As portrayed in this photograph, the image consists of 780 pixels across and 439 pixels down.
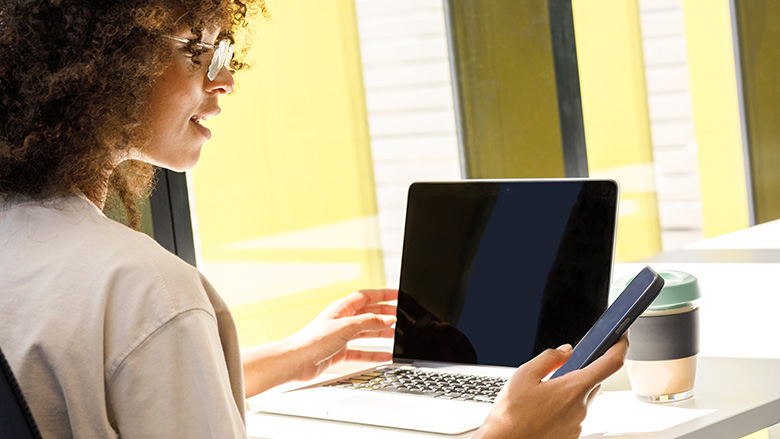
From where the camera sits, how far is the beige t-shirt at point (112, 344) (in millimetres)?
713

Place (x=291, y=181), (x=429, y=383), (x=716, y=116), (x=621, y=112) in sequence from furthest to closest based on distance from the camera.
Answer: (x=716, y=116) < (x=621, y=112) < (x=291, y=181) < (x=429, y=383)

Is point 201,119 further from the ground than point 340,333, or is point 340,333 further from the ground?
point 201,119

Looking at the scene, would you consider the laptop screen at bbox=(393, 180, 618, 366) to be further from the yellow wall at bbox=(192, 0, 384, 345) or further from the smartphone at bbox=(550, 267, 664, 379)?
the yellow wall at bbox=(192, 0, 384, 345)

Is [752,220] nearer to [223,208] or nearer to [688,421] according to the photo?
[223,208]

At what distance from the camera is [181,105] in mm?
927

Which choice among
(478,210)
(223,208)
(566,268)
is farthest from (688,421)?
(223,208)

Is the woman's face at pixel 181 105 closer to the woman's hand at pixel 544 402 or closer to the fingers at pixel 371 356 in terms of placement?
the woman's hand at pixel 544 402

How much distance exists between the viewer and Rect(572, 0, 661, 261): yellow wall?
12.0ft

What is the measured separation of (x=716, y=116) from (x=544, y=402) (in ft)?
11.1

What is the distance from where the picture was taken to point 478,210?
55.6 inches

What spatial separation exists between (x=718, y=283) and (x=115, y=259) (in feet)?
4.91

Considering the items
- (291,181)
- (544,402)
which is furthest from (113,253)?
(291,181)

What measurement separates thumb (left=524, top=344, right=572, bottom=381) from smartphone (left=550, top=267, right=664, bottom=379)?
0.02 meters

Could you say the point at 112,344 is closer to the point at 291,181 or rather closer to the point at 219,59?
the point at 219,59
